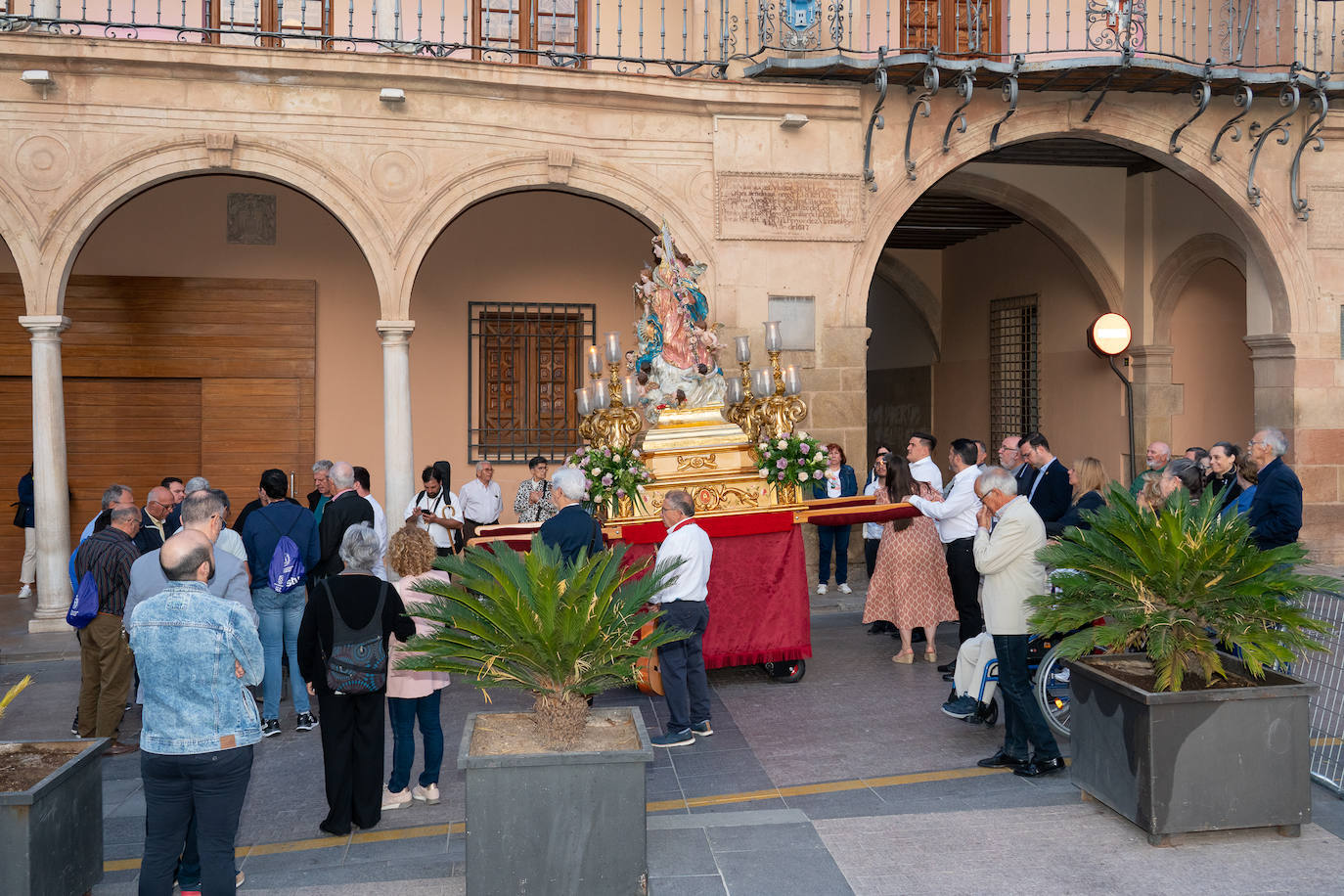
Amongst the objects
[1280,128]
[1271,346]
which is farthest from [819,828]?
[1280,128]

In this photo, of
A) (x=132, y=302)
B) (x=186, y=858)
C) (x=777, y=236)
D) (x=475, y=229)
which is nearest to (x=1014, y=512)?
(x=186, y=858)

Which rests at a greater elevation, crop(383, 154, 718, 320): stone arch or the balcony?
the balcony

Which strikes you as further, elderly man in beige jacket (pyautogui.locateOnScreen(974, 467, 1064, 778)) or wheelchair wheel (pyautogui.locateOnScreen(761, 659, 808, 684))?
wheelchair wheel (pyautogui.locateOnScreen(761, 659, 808, 684))

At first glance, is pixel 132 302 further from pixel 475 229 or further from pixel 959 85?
pixel 959 85

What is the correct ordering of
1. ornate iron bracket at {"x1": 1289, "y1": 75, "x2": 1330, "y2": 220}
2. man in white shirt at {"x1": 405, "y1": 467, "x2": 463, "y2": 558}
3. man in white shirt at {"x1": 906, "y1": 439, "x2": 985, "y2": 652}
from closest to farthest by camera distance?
man in white shirt at {"x1": 906, "y1": 439, "x2": 985, "y2": 652}
man in white shirt at {"x1": 405, "y1": 467, "x2": 463, "y2": 558}
ornate iron bracket at {"x1": 1289, "y1": 75, "x2": 1330, "y2": 220}

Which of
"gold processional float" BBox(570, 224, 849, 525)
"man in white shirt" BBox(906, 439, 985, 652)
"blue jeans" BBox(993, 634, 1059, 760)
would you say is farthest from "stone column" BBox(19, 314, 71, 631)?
"blue jeans" BBox(993, 634, 1059, 760)

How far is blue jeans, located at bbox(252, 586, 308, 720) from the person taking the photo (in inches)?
281

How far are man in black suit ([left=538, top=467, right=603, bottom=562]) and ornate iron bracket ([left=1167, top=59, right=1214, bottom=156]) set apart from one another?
25.8 ft

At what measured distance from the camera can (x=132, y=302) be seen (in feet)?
40.6

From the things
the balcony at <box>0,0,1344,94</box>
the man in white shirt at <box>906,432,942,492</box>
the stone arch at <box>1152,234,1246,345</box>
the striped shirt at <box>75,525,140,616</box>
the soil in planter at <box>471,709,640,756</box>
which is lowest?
the soil in planter at <box>471,709,640,756</box>

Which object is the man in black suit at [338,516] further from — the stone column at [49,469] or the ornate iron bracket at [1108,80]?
the ornate iron bracket at [1108,80]

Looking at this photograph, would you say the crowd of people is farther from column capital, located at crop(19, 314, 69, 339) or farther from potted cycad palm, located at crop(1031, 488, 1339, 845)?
column capital, located at crop(19, 314, 69, 339)

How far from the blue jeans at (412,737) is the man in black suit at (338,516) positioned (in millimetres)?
1936

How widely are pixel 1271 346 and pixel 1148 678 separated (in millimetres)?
8459
